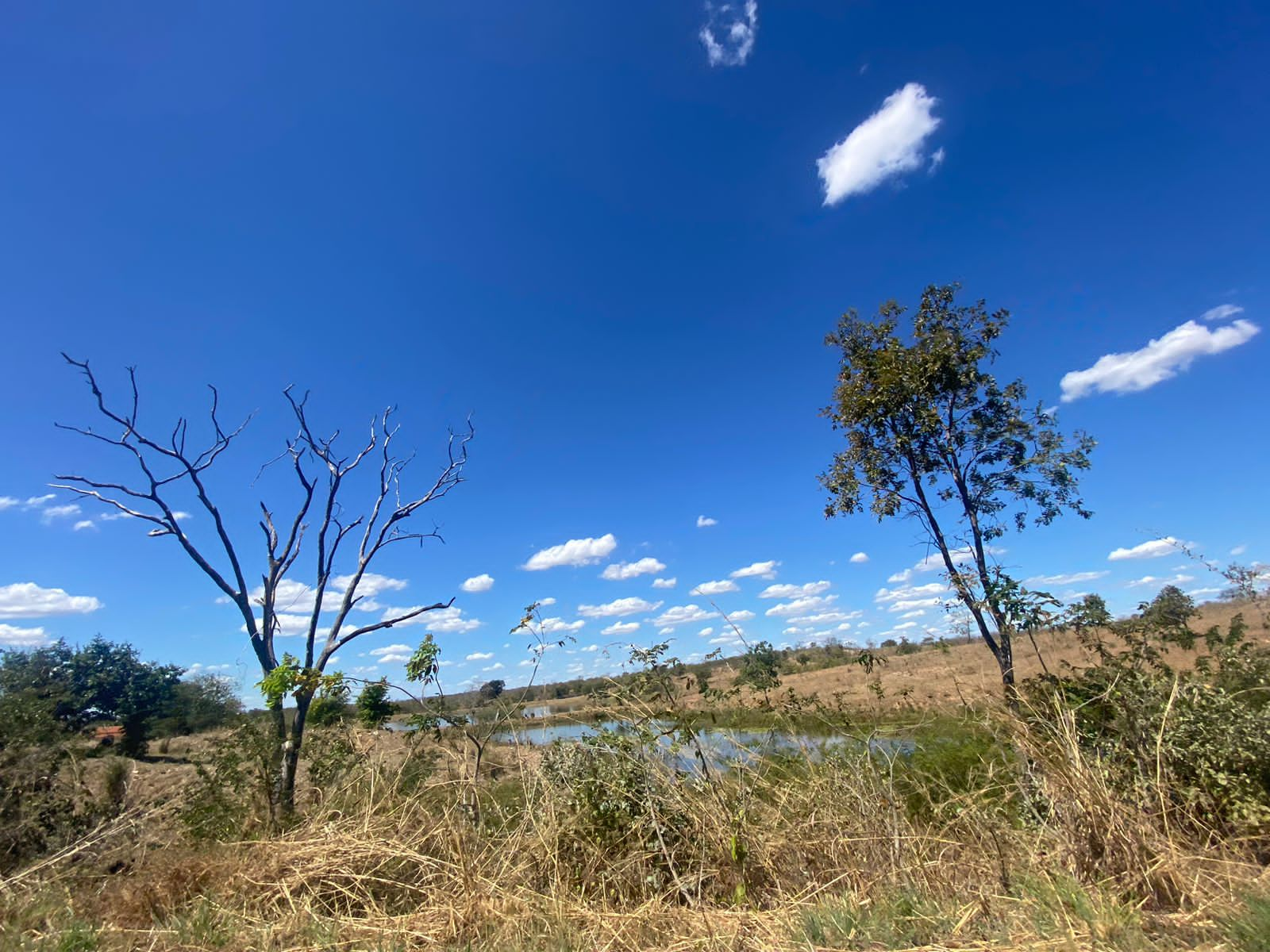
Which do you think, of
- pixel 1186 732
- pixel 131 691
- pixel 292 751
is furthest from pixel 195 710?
pixel 1186 732

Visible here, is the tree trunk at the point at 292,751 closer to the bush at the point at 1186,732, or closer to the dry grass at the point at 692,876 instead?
the dry grass at the point at 692,876

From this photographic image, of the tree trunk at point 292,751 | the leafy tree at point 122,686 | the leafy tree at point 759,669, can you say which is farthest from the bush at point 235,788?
the leafy tree at point 122,686

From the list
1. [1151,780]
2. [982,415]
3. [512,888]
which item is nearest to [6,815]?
[512,888]

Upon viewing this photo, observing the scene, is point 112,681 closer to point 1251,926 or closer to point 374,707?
point 374,707

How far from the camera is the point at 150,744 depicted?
3183cm

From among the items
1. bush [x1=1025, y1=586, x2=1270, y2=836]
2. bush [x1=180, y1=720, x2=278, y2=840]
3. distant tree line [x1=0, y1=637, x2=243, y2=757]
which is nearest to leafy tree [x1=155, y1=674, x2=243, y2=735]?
distant tree line [x1=0, y1=637, x2=243, y2=757]

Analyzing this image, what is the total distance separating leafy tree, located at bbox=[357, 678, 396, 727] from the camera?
6.95 meters

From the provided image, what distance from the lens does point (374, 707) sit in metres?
7.44

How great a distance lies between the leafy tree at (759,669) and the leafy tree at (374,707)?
4174 millimetres

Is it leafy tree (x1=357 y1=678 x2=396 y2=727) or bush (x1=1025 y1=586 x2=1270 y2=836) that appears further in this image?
leafy tree (x1=357 y1=678 x2=396 y2=727)

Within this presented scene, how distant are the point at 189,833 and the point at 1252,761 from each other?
8662mm

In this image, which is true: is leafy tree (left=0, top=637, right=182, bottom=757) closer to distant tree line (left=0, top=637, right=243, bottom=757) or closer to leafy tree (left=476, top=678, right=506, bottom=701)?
distant tree line (left=0, top=637, right=243, bottom=757)

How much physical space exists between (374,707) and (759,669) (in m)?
5.13

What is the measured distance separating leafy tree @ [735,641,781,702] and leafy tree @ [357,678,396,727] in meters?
4.17
